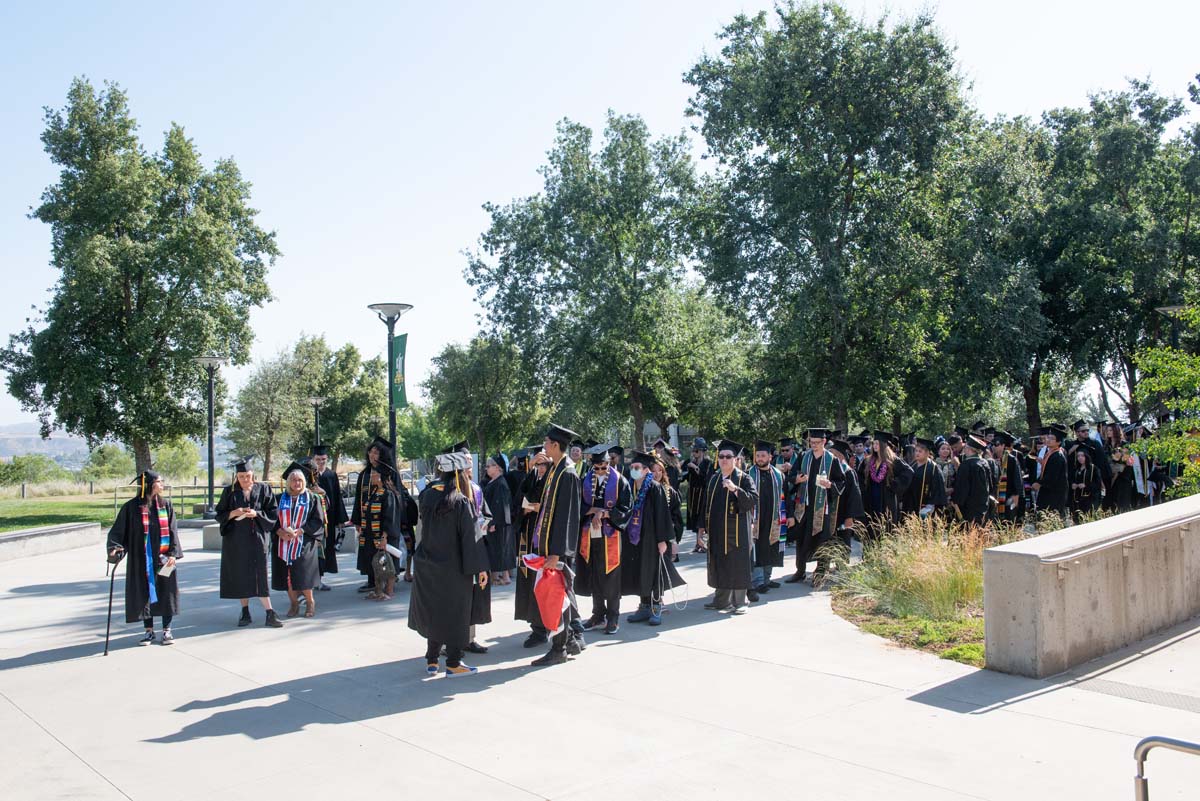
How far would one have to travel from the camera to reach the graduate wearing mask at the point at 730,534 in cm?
974

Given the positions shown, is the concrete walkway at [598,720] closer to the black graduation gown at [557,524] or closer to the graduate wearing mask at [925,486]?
the black graduation gown at [557,524]

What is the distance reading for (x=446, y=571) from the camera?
7469 mm

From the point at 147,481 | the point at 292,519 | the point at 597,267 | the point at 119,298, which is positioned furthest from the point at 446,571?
the point at 119,298

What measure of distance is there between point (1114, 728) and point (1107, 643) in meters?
1.94

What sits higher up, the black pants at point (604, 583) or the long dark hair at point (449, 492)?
the long dark hair at point (449, 492)

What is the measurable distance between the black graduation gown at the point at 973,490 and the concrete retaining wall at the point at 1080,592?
13.9ft

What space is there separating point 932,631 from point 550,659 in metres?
3.49

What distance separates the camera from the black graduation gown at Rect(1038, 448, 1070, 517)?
14.4 metres

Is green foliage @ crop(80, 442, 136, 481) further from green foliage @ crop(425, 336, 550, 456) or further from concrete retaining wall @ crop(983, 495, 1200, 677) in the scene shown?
concrete retaining wall @ crop(983, 495, 1200, 677)

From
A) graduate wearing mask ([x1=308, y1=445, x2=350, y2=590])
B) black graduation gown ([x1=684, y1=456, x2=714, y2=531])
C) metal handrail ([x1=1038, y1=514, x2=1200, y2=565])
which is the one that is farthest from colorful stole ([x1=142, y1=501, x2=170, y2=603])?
black graduation gown ([x1=684, y1=456, x2=714, y2=531])

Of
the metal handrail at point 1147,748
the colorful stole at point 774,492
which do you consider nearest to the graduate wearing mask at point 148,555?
the colorful stole at point 774,492

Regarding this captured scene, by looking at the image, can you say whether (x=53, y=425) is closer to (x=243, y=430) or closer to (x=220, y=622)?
(x=243, y=430)

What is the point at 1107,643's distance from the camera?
7.31 metres

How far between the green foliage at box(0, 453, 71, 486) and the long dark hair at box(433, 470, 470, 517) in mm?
55684
